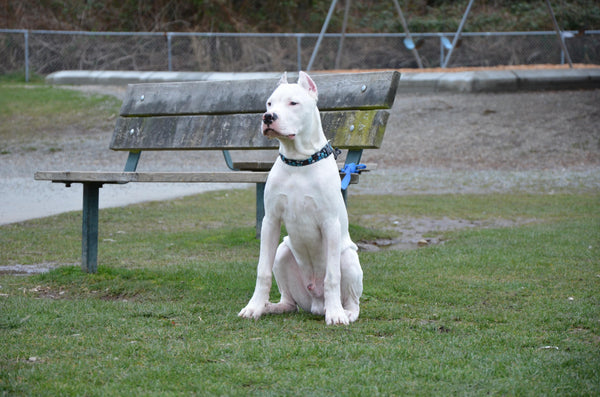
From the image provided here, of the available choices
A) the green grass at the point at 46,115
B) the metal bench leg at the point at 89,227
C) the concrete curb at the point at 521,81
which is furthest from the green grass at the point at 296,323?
the concrete curb at the point at 521,81

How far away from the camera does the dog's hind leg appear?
4445 millimetres

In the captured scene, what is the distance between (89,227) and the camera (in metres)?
5.65

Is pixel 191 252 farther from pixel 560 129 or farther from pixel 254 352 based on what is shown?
pixel 560 129

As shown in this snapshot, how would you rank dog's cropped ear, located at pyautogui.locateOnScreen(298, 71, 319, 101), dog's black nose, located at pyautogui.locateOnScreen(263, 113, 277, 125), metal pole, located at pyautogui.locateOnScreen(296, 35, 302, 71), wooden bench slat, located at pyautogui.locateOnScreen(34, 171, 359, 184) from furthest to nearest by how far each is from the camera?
metal pole, located at pyautogui.locateOnScreen(296, 35, 302, 71), wooden bench slat, located at pyautogui.locateOnScreen(34, 171, 359, 184), dog's cropped ear, located at pyautogui.locateOnScreen(298, 71, 319, 101), dog's black nose, located at pyautogui.locateOnScreen(263, 113, 277, 125)

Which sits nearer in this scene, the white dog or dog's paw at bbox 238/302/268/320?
the white dog

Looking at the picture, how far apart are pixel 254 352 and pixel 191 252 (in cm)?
347

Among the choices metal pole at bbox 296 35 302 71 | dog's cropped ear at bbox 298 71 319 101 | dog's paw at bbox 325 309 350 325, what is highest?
dog's cropped ear at bbox 298 71 319 101

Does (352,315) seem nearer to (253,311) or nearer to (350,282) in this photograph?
(350,282)

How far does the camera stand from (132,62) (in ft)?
78.0

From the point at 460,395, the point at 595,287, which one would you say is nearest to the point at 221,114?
the point at 595,287

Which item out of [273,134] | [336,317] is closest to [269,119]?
[273,134]

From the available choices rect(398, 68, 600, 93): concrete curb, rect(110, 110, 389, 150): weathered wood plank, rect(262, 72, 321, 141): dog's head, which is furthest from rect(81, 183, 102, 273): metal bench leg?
rect(398, 68, 600, 93): concrete curb

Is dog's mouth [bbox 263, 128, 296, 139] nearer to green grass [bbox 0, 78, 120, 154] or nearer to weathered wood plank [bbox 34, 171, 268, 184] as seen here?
weathered wood plank [bbox 34, 171, 268, 184]

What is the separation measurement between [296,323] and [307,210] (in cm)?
65
